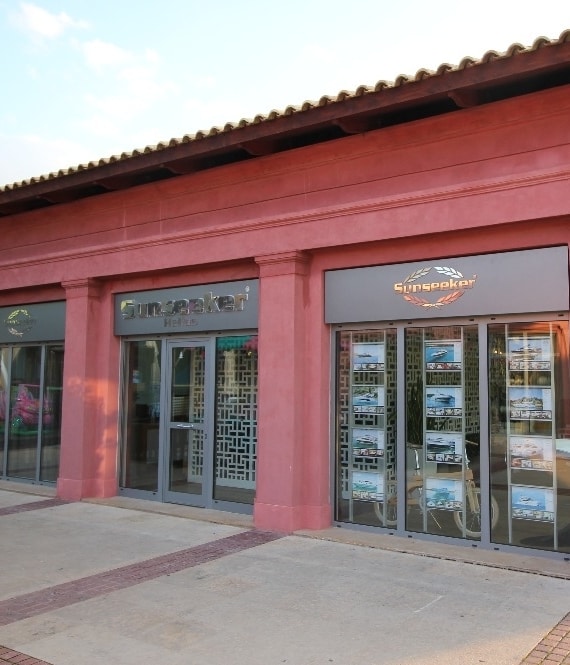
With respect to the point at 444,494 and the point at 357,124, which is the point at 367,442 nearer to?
the point at 444,494

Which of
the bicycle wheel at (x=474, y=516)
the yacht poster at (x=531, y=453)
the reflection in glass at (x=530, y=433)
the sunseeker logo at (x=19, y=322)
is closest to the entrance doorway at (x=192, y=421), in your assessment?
the sunseeker logo at (x=19, y=322)

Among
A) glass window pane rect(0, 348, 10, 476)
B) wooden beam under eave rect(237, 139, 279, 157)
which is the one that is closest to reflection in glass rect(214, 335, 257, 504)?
wooden beam under eave rect(237, 139, 279, 157)

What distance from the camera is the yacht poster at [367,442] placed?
293 inches

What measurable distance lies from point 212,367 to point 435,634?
199 inches

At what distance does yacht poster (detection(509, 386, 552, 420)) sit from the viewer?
255 inches

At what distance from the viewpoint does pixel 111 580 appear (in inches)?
230

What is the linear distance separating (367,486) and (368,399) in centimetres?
99

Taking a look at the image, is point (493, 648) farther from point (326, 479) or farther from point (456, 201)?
point (456, 201)

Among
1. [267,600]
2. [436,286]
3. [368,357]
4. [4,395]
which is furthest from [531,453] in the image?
[4,395]

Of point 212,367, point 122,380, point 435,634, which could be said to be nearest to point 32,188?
point 122,380

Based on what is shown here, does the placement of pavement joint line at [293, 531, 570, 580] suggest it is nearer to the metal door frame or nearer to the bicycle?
the bicycle

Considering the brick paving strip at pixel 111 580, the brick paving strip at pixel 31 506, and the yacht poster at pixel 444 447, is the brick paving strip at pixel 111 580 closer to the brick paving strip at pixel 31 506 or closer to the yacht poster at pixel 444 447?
the yacht poster at pixel 444 447

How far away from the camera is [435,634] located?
14.8 feet

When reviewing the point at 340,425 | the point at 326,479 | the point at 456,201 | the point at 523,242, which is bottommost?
the point at 326,479
